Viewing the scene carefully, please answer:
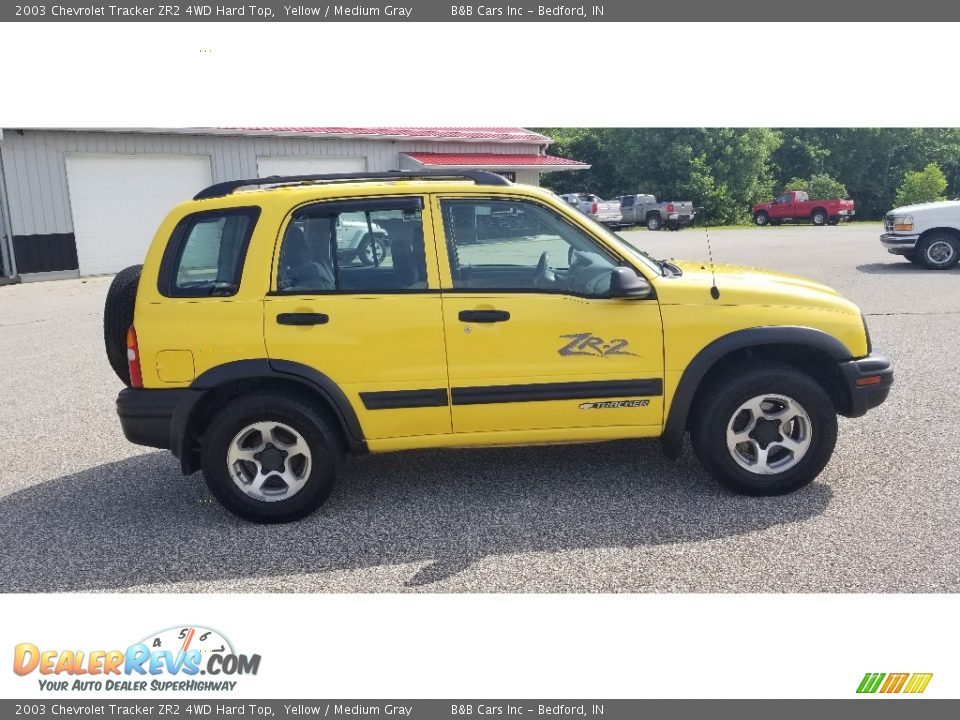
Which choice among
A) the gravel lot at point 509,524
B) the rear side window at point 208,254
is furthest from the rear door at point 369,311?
the gravel lot at point 509,524

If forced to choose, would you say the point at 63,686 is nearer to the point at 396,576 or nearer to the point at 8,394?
the point at 396,576

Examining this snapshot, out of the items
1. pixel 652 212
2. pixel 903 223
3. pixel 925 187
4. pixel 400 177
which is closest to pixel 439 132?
pixel 652 212

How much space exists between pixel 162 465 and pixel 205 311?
1.70 m

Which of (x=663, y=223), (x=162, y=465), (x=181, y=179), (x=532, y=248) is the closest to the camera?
(x=532, y=248)

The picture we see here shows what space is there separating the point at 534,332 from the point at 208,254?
1868 mm

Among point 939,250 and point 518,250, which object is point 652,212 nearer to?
point 939,250

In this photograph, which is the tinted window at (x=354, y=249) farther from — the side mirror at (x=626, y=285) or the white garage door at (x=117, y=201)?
the white garage door at (x=117, y=201)

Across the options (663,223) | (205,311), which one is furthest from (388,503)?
(663,223)

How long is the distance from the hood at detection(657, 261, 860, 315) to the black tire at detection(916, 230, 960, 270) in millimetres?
13037

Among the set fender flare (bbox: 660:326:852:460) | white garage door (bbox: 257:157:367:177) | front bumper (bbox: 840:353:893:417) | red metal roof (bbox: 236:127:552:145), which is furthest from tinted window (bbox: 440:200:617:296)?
white garage door (bbox: 257:157:367:177)

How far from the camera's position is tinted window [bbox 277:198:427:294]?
4.59 meters

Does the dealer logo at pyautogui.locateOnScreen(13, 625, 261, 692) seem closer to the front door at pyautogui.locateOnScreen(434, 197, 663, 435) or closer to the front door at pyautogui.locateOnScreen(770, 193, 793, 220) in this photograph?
the front door at pyautogui.locateOnScreen(434, 197, 663, 435)

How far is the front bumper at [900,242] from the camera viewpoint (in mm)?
16188

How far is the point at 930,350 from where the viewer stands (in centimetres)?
863
